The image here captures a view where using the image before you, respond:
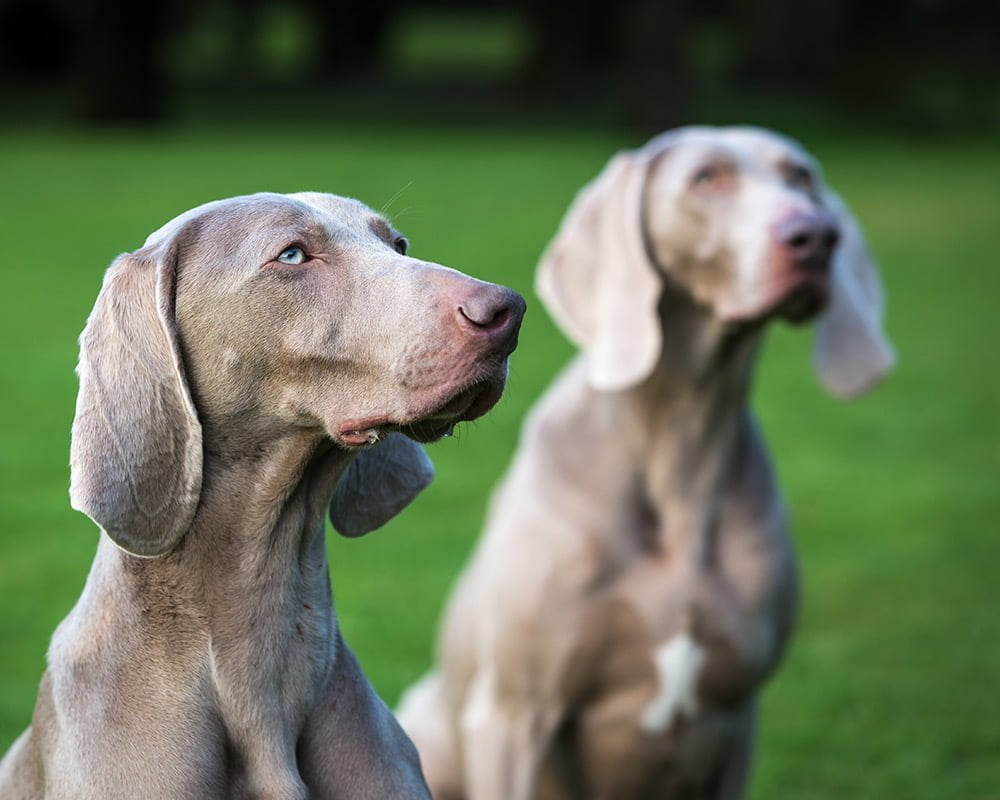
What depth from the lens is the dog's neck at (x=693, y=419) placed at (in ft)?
13.6

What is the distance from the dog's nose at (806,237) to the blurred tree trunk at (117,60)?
2047cm

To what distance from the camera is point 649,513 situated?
4.16 meters

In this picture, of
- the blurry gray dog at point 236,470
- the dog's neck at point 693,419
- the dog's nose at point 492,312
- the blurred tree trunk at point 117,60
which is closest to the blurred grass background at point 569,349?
the blurred tree trunk at point 117,60

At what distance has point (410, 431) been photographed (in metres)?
2.57

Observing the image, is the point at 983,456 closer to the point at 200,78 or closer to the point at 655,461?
the point at 655,461

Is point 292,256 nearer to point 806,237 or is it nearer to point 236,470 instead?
point 236,470

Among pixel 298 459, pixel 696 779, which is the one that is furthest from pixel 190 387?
pixel 696 779

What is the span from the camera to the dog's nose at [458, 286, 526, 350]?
242 centimetres

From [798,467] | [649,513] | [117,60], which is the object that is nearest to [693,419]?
[649,513]

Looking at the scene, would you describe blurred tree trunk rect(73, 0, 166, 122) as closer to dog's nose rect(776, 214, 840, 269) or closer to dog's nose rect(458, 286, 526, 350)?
dog's nose rect(776, 214, 840, 269)

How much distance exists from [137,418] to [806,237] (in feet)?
6.86

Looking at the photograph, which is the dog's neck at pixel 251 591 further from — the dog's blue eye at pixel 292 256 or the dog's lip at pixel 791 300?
the dog's lip at pixel 791 300

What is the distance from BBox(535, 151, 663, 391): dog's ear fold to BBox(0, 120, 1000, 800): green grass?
79 centimetres

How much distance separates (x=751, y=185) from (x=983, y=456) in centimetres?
506
